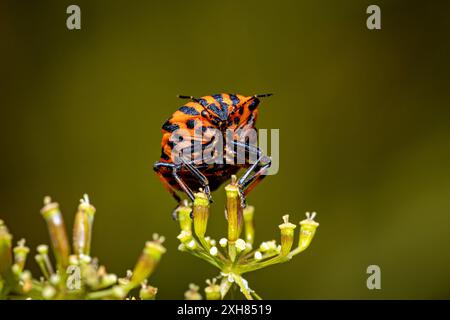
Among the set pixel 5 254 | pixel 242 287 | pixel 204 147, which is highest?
pixel 204 147

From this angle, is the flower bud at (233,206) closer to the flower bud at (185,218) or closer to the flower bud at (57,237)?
the flower bud at (185,218)

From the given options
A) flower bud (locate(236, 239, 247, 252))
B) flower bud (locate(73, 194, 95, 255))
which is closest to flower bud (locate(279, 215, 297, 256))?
flower bud (locate(236, 239, 247, 252))

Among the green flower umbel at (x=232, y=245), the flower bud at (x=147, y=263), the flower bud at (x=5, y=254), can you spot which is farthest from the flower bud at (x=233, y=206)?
the flower bud at (x=5, y=254)

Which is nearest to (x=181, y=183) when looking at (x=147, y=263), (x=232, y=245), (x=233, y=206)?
(x=233, y=206)

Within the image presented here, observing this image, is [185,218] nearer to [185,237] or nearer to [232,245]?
[185,237]

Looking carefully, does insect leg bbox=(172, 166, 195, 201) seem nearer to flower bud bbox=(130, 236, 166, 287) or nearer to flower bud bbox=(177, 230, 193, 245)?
flower bud bbox=(177, 230, 193, 245)
